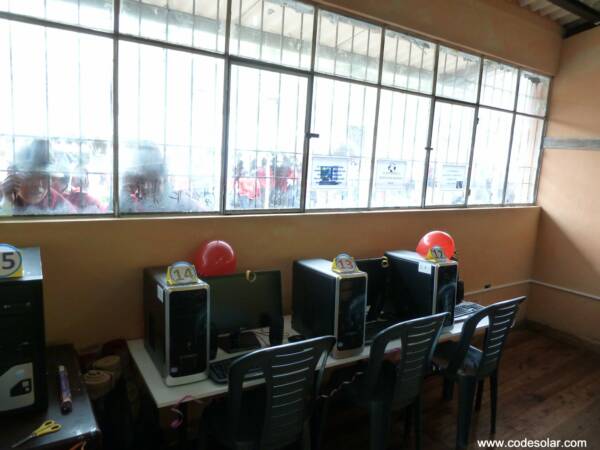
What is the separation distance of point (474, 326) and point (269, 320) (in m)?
1.20

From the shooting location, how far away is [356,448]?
2658mm

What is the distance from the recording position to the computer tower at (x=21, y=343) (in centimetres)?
146

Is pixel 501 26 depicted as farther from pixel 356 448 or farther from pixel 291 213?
pixel 356 448

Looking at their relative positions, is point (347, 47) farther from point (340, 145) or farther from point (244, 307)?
point (244, 307)

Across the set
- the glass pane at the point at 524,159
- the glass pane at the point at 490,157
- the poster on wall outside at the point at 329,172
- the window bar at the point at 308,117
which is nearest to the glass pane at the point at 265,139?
the window bar at the point at 308,117

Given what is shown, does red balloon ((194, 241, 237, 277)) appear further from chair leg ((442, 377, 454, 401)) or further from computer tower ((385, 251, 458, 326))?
chair leg ((442, 377, 454, 401))

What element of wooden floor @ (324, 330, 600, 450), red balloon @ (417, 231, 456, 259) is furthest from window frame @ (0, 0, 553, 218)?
wooden floor @ (324, 330, 600, 450)

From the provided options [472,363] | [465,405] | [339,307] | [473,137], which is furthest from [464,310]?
[473,137]

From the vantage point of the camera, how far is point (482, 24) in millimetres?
3791

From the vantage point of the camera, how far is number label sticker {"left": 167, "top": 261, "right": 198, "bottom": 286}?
1906 mm

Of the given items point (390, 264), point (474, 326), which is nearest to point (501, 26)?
point (390, 264)

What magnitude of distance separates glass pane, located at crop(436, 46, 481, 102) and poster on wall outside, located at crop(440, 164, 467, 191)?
0.62 meters

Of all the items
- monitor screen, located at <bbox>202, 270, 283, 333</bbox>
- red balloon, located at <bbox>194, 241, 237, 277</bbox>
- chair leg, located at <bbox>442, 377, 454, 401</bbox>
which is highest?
red balloon, located at <bbox>194, 241, 237, 277</bbox>

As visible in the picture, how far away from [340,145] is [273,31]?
0.93 meters
